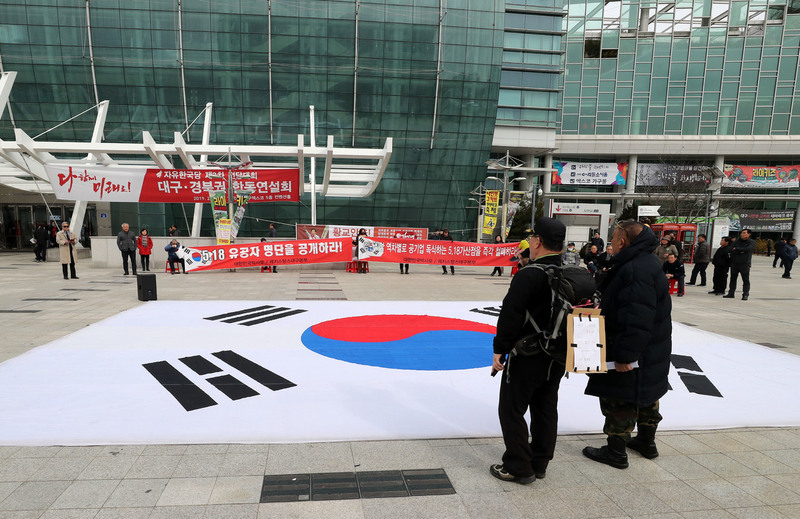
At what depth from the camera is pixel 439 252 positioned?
17.4 meters

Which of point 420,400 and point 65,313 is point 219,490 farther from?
point 65,313

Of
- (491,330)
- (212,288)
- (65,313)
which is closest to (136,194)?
(212,288)

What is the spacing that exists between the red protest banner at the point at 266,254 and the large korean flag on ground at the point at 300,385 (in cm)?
809

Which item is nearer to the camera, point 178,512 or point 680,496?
point 178,512

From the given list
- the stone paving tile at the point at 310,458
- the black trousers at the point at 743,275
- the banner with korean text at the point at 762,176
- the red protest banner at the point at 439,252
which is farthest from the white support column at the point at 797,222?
the stone paving tile at the point at 310,458

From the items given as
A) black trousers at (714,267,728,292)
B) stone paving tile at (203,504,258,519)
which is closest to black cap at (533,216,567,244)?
stone paving tile at (203,504,258,519)

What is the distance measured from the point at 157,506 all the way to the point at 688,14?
60.4m

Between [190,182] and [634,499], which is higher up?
[190,182]

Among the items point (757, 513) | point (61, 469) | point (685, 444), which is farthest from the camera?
point (685, 444)

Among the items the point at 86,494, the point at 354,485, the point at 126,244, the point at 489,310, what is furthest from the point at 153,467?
the point at 126,244

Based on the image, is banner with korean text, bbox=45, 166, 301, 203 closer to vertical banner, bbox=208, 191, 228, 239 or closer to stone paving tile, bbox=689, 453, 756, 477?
vertical banner, bbox=208, 191, 228, 239

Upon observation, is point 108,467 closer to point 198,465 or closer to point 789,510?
point 198,465

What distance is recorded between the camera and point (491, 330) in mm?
7746

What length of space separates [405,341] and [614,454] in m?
3.92
